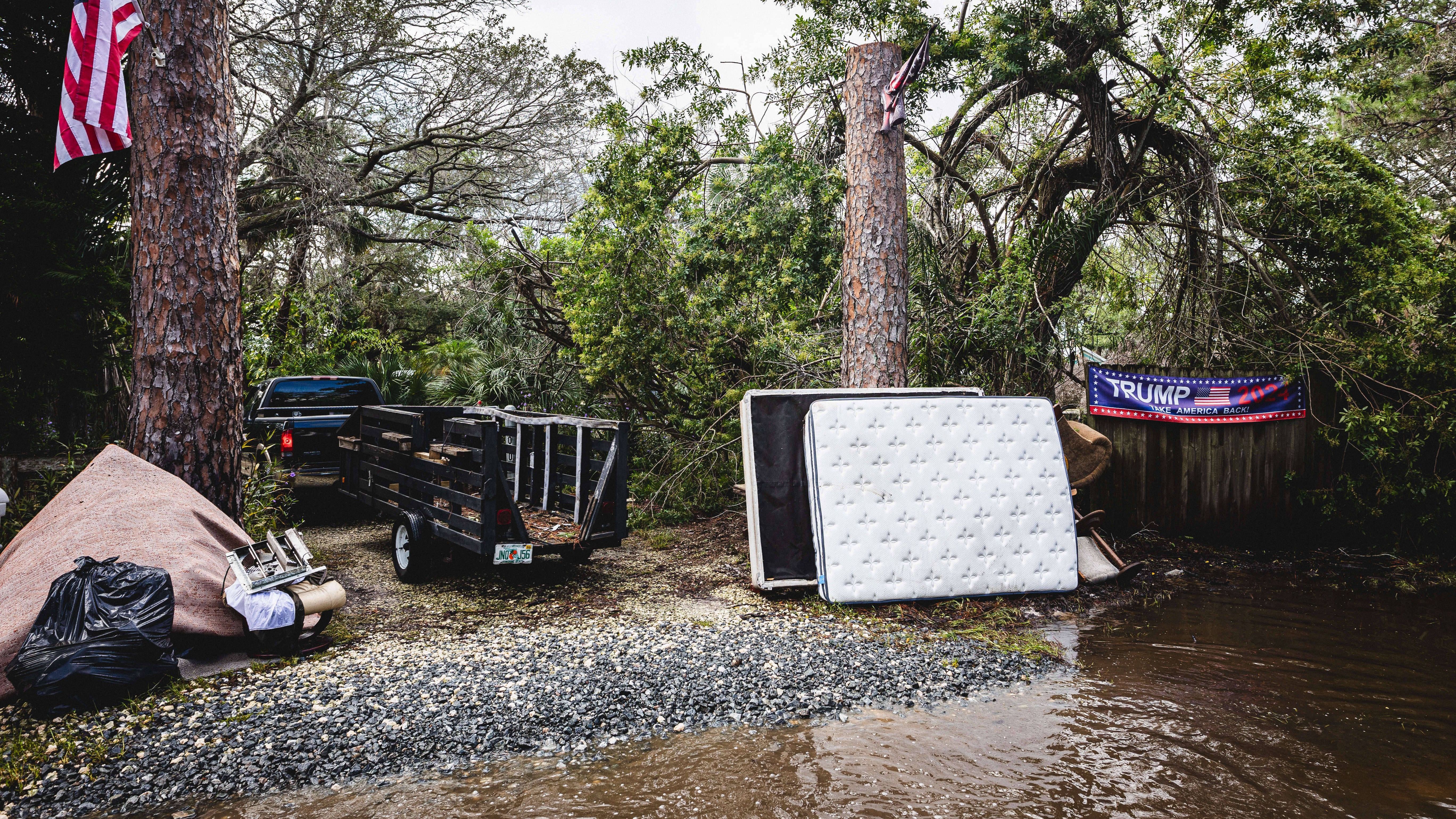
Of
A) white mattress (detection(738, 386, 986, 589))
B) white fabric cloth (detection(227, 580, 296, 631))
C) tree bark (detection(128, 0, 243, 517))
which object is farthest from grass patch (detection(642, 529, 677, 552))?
white fabric cloth (detection(227, 580, 296, 631))

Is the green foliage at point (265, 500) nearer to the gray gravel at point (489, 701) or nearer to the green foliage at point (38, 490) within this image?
the green foliage at point (38, 490)

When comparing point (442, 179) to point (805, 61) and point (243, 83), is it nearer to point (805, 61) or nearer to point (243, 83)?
point (243, 83)

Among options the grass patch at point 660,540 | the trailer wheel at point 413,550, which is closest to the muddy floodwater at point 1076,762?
the trailer wheel at point 413,550

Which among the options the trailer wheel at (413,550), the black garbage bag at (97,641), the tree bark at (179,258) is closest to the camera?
the black garbage bag at (97,641)

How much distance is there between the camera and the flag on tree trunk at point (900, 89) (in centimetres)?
716

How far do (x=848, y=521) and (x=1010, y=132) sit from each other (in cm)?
634

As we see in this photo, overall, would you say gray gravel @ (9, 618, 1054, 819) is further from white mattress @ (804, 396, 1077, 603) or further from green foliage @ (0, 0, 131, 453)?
green foliage @ (0, 0, 131, 453)

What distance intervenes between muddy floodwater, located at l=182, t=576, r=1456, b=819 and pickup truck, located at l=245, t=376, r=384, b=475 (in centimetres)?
571

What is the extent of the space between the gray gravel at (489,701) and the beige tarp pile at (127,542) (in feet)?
1.71

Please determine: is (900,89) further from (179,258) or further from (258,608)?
(258,608)

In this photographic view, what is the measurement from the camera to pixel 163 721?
3650 millimetres

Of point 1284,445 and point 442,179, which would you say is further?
point 442,179

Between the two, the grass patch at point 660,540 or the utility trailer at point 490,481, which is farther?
the grass patch at point 660,540

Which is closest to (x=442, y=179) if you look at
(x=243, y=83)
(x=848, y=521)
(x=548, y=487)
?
(x=243, y=83)
